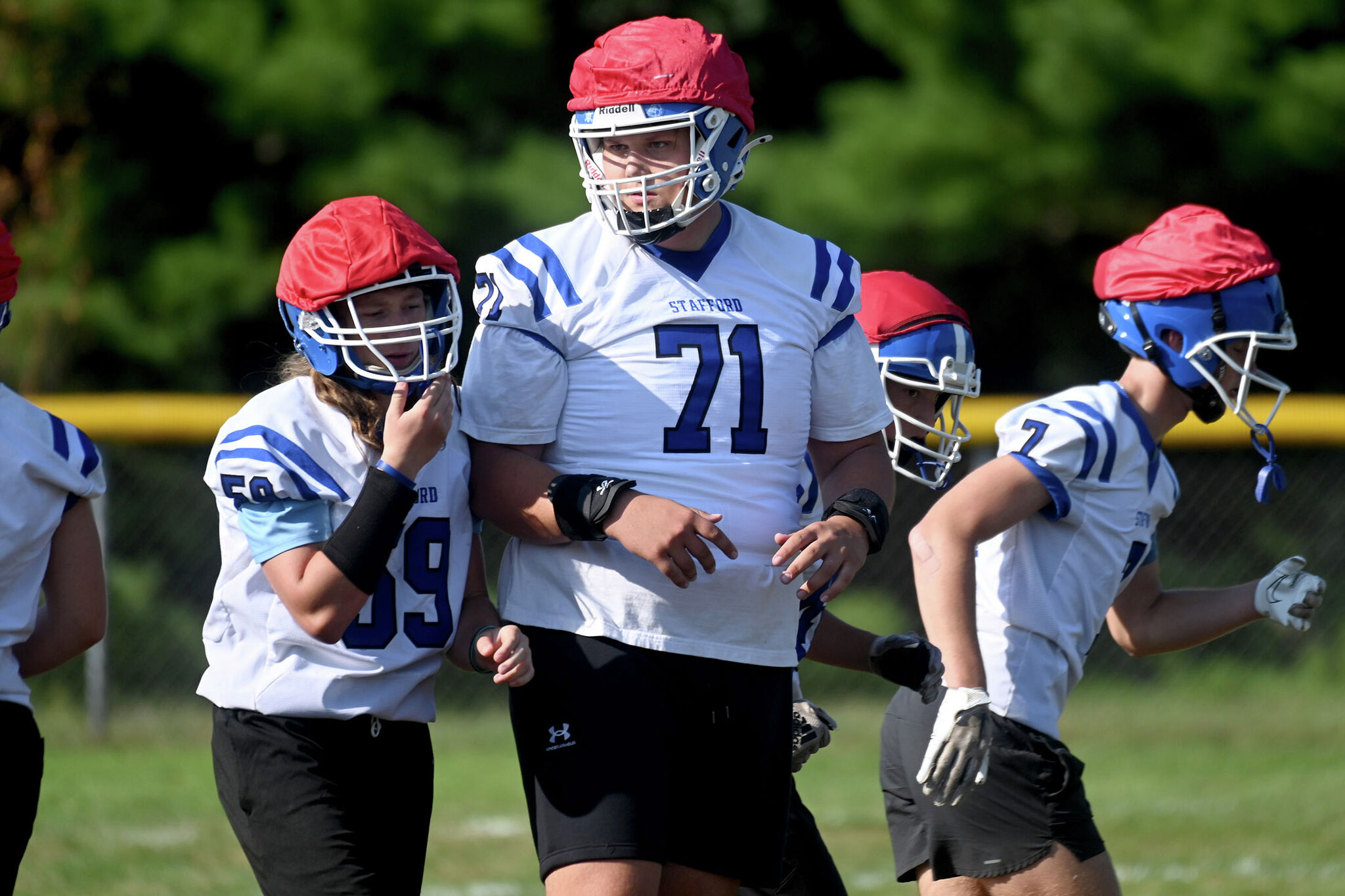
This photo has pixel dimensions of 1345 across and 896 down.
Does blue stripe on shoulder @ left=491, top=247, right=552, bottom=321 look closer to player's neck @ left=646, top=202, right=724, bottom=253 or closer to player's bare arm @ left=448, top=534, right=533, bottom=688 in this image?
player's neck @ left=646, top=202, right=724, bottom=253

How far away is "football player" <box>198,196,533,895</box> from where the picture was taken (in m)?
2.57

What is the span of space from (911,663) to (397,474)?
1019 mm

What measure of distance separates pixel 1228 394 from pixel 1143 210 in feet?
21.9

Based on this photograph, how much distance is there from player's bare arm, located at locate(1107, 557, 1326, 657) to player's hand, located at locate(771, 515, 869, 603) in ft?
3.78

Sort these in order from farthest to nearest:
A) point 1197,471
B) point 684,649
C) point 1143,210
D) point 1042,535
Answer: point 1143,210 → point 1197,471 → point 1042,535 → point 684,649

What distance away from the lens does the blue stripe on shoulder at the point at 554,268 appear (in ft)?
8.53

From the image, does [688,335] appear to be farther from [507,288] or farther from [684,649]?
[684,649]

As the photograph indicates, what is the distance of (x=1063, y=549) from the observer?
124 inches

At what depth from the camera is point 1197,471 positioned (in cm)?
858

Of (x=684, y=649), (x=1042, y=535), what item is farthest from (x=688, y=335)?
(x=1042, y=535)

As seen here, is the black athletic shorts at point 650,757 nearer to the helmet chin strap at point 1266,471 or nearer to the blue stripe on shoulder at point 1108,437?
the blue stripe on shoulder at point 1108,437

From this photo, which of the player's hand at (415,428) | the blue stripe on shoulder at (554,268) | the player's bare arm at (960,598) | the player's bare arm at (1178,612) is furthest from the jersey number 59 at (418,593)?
the player's bare arm at (1178,612)

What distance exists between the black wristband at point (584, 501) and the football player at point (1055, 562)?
31.3 inches

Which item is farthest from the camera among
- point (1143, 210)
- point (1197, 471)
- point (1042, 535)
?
point (1143, 210)
